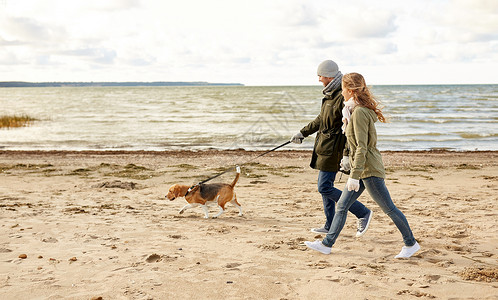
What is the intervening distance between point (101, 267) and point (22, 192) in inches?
192

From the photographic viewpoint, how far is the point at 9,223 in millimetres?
5879

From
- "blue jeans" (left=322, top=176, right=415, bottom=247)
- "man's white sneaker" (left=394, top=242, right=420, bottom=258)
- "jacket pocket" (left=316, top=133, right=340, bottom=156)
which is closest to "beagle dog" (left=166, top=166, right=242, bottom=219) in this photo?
"jacket pocket" (left=316, top=133, right=340, bottom=156)

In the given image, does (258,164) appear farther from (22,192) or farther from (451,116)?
(451,116)

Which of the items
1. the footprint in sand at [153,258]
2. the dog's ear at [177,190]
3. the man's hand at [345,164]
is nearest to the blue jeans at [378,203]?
the man's hand at [345,164]

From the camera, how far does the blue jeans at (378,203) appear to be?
162 inches

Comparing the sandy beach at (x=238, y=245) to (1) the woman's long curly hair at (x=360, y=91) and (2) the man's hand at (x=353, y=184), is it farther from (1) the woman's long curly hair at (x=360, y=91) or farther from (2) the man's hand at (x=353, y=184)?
(1) the woman's long curly hair at (x=360, y=91)

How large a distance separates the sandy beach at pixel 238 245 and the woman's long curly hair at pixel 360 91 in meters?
1.61

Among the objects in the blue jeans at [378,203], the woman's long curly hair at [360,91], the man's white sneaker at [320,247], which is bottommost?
the man's white sneaker at [320,247]

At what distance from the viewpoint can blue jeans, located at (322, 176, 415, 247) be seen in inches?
162

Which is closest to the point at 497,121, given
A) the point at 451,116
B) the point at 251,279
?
the point at 451,116

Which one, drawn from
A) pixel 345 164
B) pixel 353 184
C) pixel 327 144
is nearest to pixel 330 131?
pixel 327 144

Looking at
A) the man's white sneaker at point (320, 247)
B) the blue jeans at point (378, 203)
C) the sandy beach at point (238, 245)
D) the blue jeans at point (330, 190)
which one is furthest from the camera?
the blue jeans at point (330, 190)

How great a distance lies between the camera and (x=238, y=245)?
5.05 metres

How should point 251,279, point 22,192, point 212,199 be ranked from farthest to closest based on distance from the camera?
point 22,192 < point 212,199 < point 251,279
